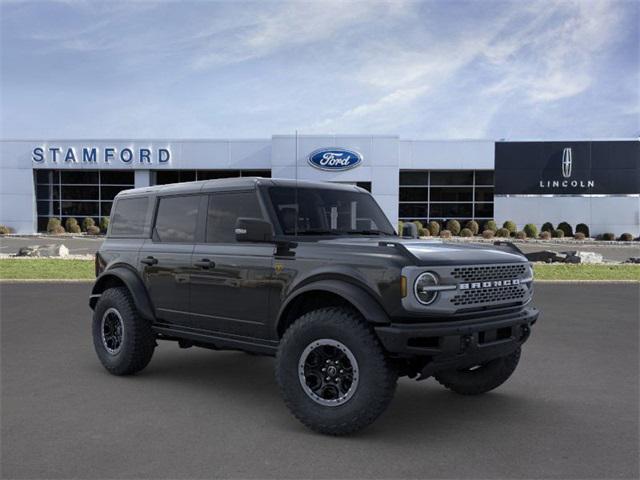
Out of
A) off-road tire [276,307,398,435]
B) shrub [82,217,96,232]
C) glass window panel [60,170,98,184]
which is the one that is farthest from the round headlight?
glass window panel [60,170,98,184]

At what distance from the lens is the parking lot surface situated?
407cm

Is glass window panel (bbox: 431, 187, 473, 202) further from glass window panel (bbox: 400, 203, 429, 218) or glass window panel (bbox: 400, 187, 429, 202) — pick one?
glass window panel (bbox: 400, 203, 429, 218)

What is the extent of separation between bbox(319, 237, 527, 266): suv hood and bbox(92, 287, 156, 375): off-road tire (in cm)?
250

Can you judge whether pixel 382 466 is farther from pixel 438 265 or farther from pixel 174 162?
pixel 174 162

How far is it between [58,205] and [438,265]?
4353 centimetres

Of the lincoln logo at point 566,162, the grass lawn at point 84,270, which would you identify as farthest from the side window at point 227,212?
the lincoln logo at point 566,162

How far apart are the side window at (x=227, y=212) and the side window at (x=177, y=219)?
258mm

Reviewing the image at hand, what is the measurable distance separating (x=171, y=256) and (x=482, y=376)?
3.32 meters

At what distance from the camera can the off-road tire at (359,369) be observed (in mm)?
4477

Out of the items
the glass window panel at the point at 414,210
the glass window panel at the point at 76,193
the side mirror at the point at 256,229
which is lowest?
the side mirror at the point at 256,229

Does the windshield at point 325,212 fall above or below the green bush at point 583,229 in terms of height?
above

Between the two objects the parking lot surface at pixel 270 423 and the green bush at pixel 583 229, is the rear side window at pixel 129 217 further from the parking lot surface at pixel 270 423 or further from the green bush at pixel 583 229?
the green bush at pixel 583 229

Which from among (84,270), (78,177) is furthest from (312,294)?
(78,177)

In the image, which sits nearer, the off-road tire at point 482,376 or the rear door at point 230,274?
the rear door at point 230,274
